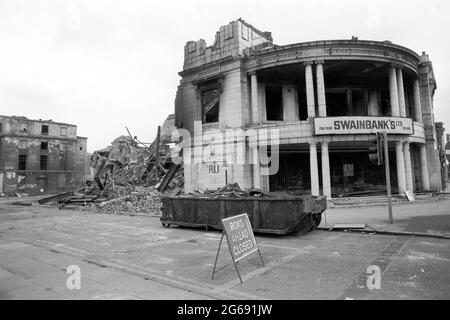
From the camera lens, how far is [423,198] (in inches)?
736

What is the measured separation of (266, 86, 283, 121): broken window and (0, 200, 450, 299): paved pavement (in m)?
12.3

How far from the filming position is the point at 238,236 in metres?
5.97

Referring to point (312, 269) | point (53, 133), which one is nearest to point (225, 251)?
point (312, 269)

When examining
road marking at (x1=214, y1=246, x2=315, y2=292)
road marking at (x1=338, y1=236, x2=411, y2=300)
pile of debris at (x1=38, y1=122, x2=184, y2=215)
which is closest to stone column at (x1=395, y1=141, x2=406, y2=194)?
road marking at (x1=338, y1=236, x2=411, y2=300)

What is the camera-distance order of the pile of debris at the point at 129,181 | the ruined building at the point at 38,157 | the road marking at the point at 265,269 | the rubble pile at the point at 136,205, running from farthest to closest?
the ruined building at the point at 38,157 < the pile of debris at the point at 129,181 < the rubble pile at the point at 136,205 < the road marking at the point at 265,269

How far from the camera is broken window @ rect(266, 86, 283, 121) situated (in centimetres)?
2182

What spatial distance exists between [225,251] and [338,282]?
334 centimetres

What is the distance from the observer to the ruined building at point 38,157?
155 feet

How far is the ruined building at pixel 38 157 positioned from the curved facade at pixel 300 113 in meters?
38.3

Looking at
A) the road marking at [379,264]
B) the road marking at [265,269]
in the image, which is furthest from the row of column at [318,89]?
the road marking at [265,269]

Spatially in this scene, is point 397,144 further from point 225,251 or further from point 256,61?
point 225,251

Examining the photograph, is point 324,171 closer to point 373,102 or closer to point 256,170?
point 256,170

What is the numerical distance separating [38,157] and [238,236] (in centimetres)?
5411

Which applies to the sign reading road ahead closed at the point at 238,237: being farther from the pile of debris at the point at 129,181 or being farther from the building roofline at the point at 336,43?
the building roofline at the point at 336,43
